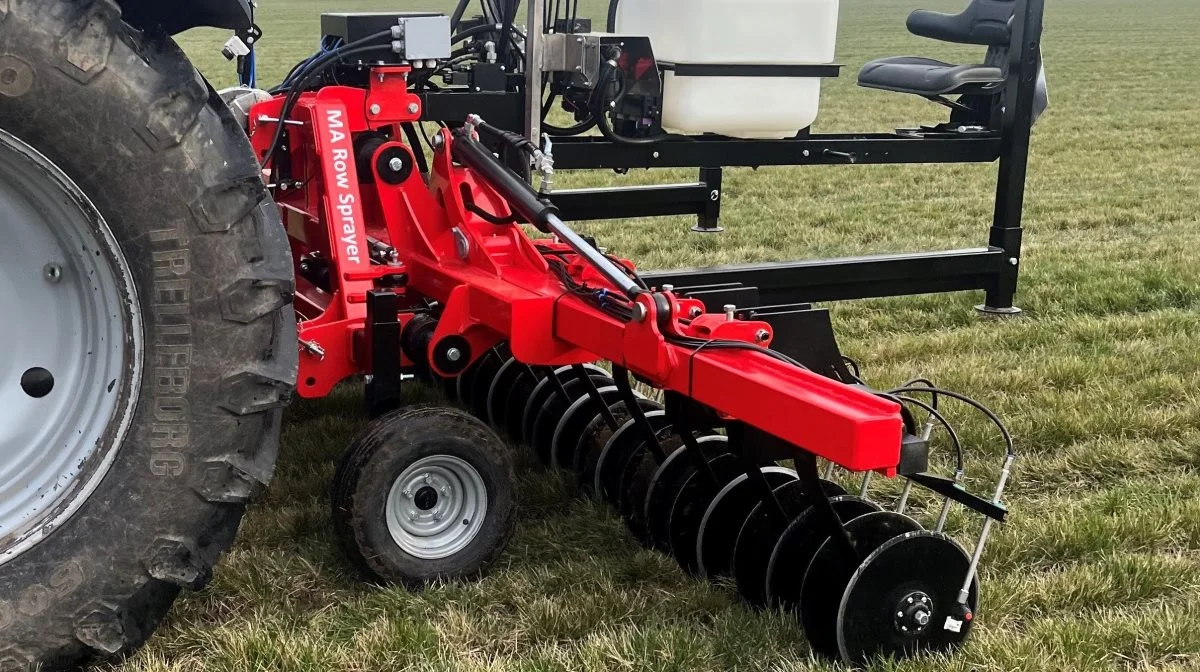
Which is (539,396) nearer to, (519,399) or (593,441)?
(519,399)

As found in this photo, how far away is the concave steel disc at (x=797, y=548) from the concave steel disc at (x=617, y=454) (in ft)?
2.04

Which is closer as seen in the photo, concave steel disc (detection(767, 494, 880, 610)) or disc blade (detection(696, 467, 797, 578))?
concave steel disc (detection(767, 494, 880, 610))

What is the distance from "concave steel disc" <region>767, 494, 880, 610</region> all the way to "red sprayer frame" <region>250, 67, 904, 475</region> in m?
0.32

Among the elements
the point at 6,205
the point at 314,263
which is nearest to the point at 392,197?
the point at 314,263

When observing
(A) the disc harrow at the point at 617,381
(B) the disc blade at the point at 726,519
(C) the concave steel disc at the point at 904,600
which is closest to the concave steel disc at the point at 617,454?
(A) the disc harrow at the point at 617,381

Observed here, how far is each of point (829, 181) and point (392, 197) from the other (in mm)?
6617

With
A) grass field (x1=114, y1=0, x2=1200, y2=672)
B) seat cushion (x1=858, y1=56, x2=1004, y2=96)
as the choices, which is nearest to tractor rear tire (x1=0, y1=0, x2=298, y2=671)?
grass field (x1=114, y1=0, x2=1200, y2=672)

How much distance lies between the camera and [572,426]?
3344 millimetres

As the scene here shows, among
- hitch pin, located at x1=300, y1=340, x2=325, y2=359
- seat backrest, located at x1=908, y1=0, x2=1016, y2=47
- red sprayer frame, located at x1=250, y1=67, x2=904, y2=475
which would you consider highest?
seat backrest, located at x1=908, y1=0, x2=1016, y2=47

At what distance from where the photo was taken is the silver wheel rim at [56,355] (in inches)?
79.4

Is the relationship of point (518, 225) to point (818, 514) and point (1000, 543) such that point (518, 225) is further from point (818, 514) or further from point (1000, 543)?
point (1000, 543)

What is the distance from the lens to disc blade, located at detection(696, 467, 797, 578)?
272 cm

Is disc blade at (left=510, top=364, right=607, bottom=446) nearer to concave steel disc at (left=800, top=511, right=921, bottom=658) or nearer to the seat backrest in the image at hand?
concave steel disc at (left=800, top=511, right=921, bottom=658)

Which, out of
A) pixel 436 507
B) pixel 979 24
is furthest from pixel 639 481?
pixel 979 24
